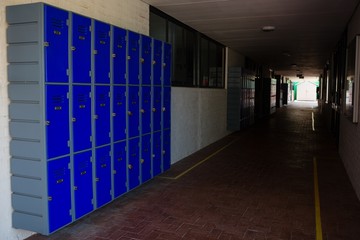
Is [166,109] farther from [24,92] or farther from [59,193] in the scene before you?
[24,92]

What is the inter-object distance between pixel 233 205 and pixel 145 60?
237 centimetres

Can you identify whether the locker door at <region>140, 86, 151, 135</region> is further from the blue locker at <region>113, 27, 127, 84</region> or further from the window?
the window

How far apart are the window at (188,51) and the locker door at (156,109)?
4.38 ft

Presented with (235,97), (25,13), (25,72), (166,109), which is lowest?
(166,109)

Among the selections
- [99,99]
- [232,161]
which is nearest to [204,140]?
[232,161]

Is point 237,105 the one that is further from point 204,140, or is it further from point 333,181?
point 333,181

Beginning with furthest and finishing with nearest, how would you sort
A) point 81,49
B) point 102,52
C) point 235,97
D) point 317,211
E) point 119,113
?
1. point 235,97
2. point 119,113
3. point 317,211
4. point 102,52
5. point 81,49

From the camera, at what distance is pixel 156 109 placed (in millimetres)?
5430

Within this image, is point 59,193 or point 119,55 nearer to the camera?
point 59,193

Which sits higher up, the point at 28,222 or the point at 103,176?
the point at 103,176

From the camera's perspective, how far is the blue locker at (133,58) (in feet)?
15.1

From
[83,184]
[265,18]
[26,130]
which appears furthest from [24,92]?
[265,18]

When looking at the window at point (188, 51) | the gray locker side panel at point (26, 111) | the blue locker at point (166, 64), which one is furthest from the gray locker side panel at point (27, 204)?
the window at point (188, 51)

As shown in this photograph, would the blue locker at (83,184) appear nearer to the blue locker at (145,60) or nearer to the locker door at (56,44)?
the locker door at (56,44)
